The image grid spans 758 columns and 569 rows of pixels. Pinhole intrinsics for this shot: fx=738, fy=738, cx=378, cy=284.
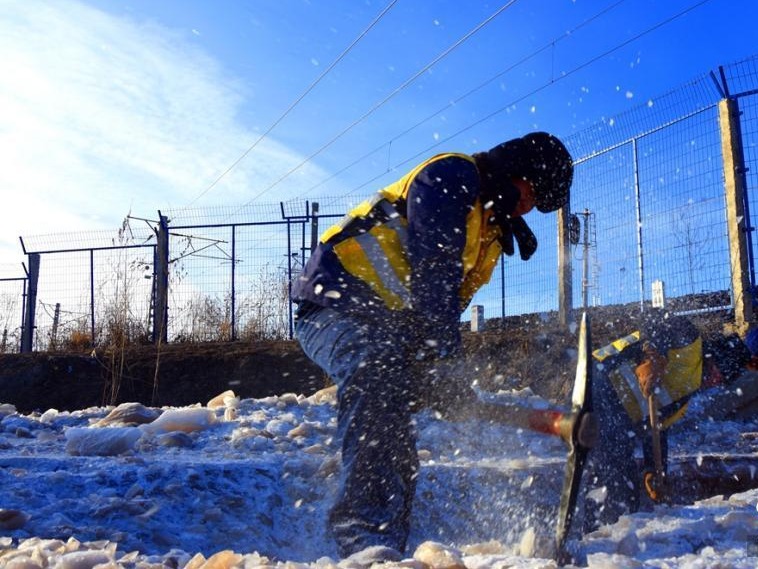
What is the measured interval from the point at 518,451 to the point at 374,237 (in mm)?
2789

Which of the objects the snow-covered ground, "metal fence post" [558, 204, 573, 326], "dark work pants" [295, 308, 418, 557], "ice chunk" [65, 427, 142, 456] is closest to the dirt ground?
"metal fence post" [558, 204, 573, 326]

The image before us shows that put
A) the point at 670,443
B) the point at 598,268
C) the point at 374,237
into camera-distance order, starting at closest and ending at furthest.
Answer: the point at 374,237, the point at 670,443, the point at 598,268

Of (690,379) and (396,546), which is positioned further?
(690,379)

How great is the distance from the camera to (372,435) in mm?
2514

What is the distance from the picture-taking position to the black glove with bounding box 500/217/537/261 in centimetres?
293

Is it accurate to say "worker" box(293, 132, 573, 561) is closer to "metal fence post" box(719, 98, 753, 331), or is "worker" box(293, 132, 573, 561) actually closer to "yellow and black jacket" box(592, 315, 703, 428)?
"yellow and black jacket" box(592, 315, 703, 428)

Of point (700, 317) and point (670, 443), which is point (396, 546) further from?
point (700, 317)

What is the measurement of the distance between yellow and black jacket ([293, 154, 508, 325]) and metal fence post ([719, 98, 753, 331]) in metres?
5.66

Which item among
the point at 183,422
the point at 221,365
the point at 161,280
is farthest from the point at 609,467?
the point at 161,280

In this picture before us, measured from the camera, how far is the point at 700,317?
802cm

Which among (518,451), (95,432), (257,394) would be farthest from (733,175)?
(95,432)

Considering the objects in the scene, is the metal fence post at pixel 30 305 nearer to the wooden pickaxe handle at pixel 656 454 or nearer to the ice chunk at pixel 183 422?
the ice chunk at pixel 183 422

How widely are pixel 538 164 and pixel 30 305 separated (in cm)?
1309

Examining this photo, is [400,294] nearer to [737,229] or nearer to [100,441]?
[100,441]
